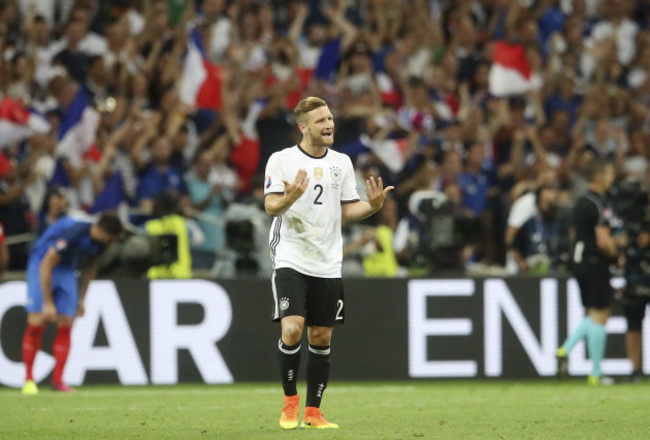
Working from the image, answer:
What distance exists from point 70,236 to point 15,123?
2532mm

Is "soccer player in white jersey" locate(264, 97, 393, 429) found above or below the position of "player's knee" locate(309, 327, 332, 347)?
above

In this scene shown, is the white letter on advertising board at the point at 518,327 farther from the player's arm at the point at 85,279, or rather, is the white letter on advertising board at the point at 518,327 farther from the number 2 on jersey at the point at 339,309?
the number 2 on jersey at the point at 339,309

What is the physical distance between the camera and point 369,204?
8.44m

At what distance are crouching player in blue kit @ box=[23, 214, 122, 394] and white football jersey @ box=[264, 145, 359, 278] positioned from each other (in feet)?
12.7

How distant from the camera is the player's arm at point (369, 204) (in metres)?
8.34

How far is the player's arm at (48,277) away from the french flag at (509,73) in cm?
727

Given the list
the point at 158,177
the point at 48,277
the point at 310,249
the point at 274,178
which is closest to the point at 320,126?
the point at 274,178

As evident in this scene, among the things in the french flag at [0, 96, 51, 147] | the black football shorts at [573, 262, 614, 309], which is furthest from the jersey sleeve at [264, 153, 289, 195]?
the french flag at [0, 96, 51, 147]

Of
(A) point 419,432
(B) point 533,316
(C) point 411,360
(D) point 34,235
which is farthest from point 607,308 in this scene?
(D) point 34,235

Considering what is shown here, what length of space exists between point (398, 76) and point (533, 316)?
446 cm

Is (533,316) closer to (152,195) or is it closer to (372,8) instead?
(152,195)

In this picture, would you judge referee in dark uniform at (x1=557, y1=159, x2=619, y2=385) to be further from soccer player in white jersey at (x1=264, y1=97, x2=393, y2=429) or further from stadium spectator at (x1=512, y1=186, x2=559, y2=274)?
soccer player in white jersey at (x1=264, y1=97, x2=393, y2=429)

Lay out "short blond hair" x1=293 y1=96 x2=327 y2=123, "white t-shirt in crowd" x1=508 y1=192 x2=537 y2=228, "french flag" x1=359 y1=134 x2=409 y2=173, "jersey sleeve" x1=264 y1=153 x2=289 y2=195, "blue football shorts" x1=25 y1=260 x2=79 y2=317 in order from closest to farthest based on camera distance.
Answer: "jersey sleeve" x1=264 y1=153 x2=289 y2=195, "short blond hair" x1=293 y1=96 x2=327 y2=123, "blue football shorts" x1=25 y1=260 x2=79 y2=317, "white t-shirt in crowd" x1=508 y1=192 x2=537 y2=228, "french flag" x1=359 y1=134 x2=409 y2=173

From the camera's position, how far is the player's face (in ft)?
27.4
